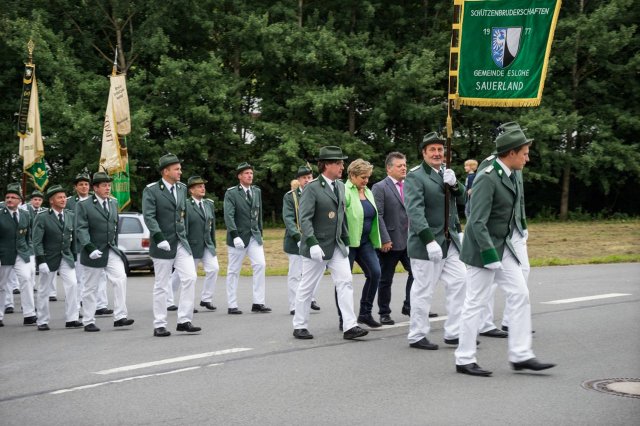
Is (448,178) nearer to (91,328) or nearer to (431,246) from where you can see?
(431,246)

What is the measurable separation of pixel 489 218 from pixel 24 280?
7276mm

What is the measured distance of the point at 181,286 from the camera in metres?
11.0

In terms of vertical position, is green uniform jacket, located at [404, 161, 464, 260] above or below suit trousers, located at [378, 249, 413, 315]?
above

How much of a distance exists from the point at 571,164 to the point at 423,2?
941cm

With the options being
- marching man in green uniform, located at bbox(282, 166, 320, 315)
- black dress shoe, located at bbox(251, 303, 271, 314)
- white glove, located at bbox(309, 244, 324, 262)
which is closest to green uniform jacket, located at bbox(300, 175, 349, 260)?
white glove, located at bbox(309, 244, 324, 262)

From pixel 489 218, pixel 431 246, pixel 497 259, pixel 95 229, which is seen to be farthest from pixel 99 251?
pixel 497 259

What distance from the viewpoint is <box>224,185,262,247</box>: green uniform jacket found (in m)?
13.8

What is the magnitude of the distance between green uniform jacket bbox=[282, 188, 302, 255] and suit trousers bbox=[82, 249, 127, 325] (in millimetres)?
2498

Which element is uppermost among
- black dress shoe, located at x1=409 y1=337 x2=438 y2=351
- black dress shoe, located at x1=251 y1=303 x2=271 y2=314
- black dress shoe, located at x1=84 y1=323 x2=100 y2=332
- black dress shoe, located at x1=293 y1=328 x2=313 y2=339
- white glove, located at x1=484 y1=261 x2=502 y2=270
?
white glove, located at x1=484 y1=261 x2=502 y2=270

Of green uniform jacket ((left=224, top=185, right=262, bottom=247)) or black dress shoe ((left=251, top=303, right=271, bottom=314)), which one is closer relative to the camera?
black dress shoe ((left=251, top=303, right=271, bottom=314))

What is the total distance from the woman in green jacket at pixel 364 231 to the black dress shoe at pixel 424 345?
166 cm

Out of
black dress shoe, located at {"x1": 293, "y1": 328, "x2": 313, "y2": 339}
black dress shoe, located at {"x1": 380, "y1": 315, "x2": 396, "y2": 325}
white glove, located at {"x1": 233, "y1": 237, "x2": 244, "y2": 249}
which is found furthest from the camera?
white glove, located at {"x1": 233, "y1": 237, "x2": 244, "y2": 249}

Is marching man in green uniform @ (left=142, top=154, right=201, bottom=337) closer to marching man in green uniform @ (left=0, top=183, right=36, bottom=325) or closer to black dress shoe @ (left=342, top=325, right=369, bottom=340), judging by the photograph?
black dress shoe @ (left=342, top=325, right=369, bottom=340)

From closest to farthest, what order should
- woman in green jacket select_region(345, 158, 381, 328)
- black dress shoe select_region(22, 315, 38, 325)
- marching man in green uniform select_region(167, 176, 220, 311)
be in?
woman in green jacket select_region(345, 158, 381, 328) < black dress shoe select_region(22, 315, 38, 325) < marching man in green uniform select_region(167, 176, 220, 311)
